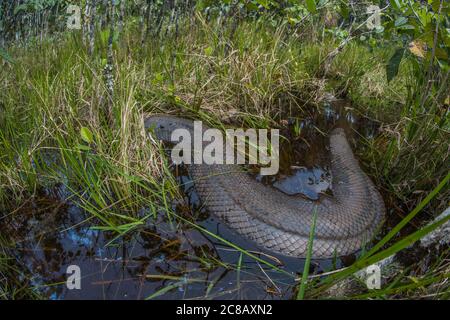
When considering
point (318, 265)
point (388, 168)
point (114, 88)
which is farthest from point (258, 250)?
point (114, 88)

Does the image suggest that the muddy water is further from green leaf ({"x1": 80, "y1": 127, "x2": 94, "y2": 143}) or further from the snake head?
the snake head

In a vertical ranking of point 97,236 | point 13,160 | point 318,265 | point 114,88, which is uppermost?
point 114,88

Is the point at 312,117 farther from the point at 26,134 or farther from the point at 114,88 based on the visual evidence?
the point at 26,134

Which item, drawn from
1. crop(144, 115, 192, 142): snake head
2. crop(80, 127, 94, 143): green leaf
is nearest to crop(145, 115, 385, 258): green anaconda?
crop(144, 115, 192, 142): snake head

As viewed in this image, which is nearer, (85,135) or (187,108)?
(85,135)

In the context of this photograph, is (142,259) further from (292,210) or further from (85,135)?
(292,210)

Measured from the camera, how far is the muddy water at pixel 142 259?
80.7 inches

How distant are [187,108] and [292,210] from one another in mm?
1549

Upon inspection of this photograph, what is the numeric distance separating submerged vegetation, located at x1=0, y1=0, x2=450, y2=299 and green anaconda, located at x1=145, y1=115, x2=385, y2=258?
0.15 meters

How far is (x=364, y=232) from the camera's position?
2723mm

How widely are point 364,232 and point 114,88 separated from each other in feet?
7.70

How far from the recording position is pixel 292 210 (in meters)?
2.79

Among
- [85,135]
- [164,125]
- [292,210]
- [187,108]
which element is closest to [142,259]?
[85,135]

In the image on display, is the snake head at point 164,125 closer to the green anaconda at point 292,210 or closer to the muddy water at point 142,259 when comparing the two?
the green anaconda at point 292,210
